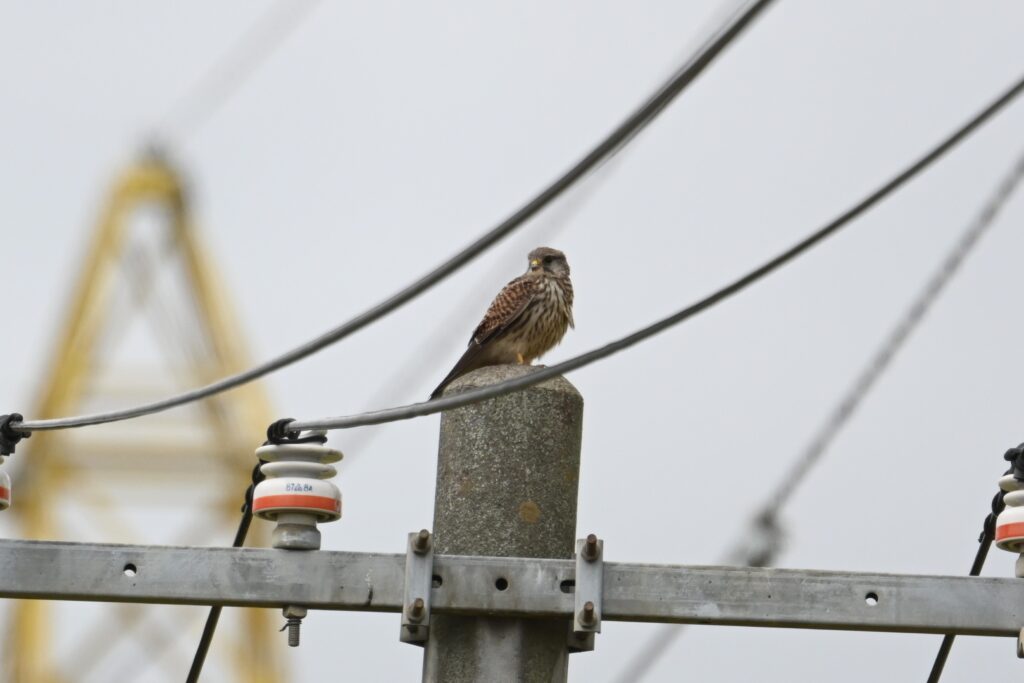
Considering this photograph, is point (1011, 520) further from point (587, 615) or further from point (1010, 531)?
point (587, 615)

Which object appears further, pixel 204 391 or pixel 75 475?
pixel 75 475

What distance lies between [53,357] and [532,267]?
21.1 m

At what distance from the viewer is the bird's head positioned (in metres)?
11.6

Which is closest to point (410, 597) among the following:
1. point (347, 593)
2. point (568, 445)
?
point (347, 593)

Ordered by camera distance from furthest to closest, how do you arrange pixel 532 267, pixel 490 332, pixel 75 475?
pixel 75 475 < pixel 532 267 < pixel 490 332

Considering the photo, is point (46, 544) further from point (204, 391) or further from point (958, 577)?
point (958, 577)

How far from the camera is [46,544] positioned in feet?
21.4

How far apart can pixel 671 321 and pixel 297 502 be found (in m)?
1.40

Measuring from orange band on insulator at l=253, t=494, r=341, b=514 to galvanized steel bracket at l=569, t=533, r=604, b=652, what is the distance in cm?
76

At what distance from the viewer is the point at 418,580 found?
6352 mm

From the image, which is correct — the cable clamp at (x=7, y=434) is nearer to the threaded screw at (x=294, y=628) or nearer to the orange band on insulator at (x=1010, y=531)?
the threaded screw at (x=294, y=628)

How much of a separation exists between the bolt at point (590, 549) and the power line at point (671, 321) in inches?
19.2

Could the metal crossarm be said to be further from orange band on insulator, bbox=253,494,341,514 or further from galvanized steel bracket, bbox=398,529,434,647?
orange band on insulator, bbox=253,494,341,514

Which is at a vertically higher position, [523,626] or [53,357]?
[53,357]
